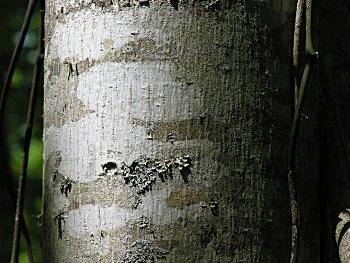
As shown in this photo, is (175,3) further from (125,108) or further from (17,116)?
(17,116)

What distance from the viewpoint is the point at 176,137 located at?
0.88 meters

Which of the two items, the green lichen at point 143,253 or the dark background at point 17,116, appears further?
the dark background at point 17,116

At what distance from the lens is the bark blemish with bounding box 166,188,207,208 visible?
872 mm

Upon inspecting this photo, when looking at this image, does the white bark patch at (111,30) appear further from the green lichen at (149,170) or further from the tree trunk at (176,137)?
the green lichen at (149,170)

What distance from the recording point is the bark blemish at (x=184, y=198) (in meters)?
0.87

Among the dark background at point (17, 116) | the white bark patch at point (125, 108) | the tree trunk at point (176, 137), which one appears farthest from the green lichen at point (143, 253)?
the dark background at point (17, 116)

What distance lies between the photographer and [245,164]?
897 millimetres

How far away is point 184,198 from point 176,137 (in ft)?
0.25

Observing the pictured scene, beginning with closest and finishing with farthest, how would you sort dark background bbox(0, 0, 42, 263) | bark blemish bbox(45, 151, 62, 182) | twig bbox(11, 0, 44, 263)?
1. bark blemish bbox(45, 151, 62, 182)
2. twig bbox(11, 0, 44, 263)
3. dark background bbox(0, 0, 42, 263)

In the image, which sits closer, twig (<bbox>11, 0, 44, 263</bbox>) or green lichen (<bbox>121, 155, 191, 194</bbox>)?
green lichen (<bbox>121, 155, 191, 194</bbox>)

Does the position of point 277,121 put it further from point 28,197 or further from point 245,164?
point 28,197

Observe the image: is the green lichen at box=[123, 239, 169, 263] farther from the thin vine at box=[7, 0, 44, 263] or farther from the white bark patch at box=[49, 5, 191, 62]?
the thin vine at box=[7, 0, 44, 263]

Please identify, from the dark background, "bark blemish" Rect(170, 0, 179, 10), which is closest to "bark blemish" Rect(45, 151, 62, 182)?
"bark blemish" Rect(170, 0, 179, 10)

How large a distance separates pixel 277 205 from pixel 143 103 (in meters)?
0.22
